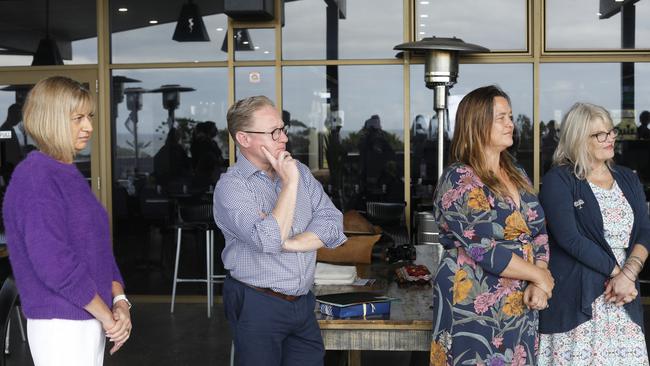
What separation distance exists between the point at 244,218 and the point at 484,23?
5.27 metres

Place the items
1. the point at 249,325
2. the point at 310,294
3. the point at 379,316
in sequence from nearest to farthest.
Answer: the point at 249,325 → the point at 310,294 → the point at 379,316

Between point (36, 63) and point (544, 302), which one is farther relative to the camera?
point (36, 63)

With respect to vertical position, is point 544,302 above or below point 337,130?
below

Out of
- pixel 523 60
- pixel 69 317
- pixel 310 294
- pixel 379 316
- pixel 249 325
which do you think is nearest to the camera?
pixel 69 317

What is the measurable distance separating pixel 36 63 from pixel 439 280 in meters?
6.04

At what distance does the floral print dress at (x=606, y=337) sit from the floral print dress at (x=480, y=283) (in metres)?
0.35

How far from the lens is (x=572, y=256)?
3.23 metres

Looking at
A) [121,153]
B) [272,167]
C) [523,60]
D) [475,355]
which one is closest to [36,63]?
[121,153]

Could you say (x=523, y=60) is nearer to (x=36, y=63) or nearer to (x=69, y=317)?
(x=36, y=63)

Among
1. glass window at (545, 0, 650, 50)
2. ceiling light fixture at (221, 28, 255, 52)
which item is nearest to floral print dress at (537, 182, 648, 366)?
glass window at (545, 0, 650, 50)

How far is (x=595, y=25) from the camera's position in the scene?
24.0 ft

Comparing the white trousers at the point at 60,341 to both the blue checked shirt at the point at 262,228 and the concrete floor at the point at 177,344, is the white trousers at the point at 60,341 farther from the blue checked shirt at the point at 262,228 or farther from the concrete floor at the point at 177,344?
the concrete floor at the point at 177,344

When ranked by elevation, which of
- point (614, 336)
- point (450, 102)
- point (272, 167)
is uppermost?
point (450, 102)

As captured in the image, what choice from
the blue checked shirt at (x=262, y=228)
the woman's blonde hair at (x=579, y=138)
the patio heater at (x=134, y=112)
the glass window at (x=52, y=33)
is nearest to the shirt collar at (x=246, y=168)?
the blue checked shirt at (x=262, y=228)
